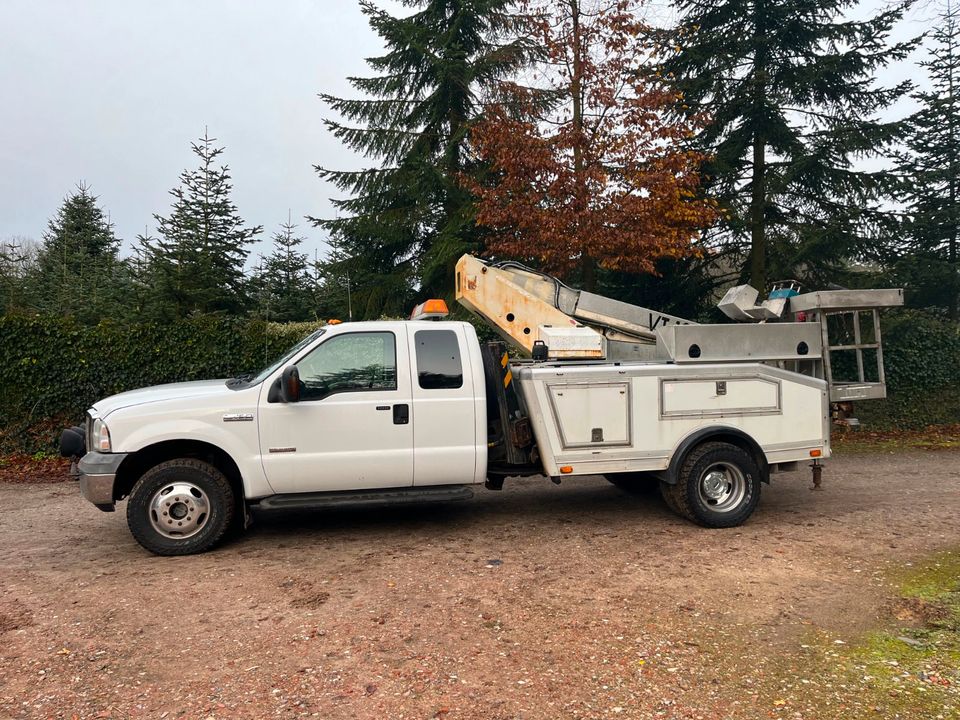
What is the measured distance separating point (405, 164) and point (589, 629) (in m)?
12.8

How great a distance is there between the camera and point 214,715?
10.6ft

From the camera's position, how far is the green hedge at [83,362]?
395 inches

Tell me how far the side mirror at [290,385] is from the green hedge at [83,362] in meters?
5.64

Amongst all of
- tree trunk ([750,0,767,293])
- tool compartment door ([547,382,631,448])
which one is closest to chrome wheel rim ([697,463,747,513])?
tool compartment door ([547,382,631,448])

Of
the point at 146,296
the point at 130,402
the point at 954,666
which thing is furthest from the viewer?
the point at 146,296

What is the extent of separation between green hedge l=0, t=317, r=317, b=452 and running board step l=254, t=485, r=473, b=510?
18.3ft

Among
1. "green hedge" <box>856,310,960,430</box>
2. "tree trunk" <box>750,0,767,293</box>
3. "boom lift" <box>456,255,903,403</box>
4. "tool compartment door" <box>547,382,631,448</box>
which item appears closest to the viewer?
"tool compartment door" <box>547,382,631,448</box>

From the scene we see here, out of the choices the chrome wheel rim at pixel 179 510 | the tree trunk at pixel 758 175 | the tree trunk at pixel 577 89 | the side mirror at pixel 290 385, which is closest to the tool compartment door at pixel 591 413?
the side mirror at pixel 290 385

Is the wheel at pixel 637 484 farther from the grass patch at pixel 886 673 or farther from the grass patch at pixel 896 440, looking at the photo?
the grass patch at pixel 896 440

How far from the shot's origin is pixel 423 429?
5.93 m

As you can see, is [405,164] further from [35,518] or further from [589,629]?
[589,629]

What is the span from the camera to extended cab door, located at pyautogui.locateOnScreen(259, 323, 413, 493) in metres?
5.73

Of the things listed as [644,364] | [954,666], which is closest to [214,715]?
[954,666]

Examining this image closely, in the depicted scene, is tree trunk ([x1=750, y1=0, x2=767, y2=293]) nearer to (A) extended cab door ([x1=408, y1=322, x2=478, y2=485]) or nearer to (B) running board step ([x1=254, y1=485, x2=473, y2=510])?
(A) extended cab door ([x1=408, y1=322, x2=478, y2=485])
